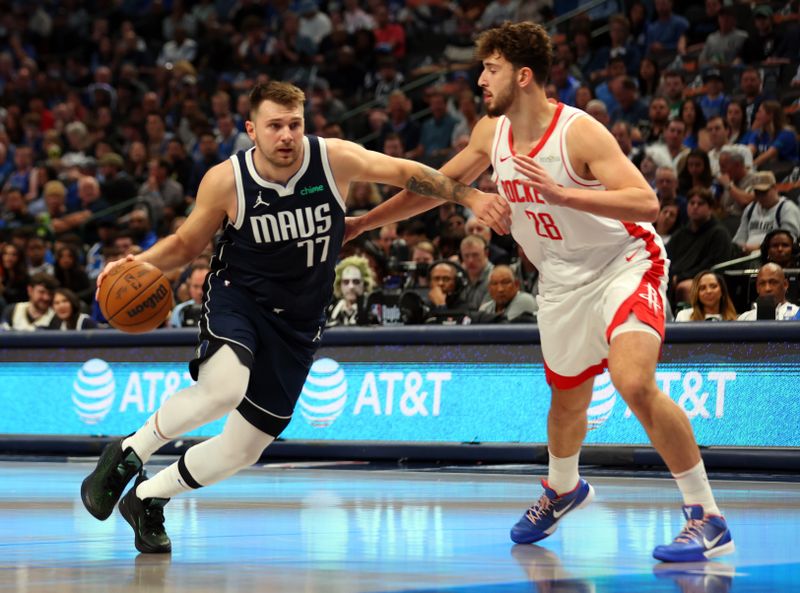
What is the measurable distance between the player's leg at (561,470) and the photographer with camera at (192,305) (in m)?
6.98

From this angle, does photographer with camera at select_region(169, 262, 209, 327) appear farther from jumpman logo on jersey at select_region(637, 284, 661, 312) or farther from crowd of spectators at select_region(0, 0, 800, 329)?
jumpman logo on jersey at select_region(637, 284, 661, 312)

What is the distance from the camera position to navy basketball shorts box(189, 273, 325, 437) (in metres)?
6.21

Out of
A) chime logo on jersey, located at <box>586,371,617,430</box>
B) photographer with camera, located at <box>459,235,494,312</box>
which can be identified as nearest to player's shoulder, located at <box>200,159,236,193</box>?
chime logo on jersey, located at <box>586,371,617,430</box>

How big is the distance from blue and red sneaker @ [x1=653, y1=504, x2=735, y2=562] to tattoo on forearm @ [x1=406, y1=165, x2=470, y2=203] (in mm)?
1800

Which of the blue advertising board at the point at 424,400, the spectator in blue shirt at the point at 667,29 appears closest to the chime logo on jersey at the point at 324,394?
the blue advertising board at the point at 424,400

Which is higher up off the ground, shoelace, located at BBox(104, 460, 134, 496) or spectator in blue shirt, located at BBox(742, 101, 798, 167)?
spectator in blue shirt, located at BBox(742, 101, 798, 167)

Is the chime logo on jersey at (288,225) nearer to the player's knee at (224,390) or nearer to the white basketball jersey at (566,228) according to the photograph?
the player's knee at (224,390)

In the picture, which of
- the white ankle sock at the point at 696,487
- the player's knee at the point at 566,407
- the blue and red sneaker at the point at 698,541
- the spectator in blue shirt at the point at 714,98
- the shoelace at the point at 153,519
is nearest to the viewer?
the blue and red sneaker at the point at 698,541

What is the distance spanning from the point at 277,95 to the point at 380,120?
12455 mm

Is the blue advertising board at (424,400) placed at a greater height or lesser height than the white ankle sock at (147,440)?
lesser

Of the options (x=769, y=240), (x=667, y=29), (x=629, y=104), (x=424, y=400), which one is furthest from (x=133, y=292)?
(x=667, y=29)

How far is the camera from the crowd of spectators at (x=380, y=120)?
41.7 feet

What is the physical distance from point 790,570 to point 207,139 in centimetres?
1474

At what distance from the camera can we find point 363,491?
30.7 ft
